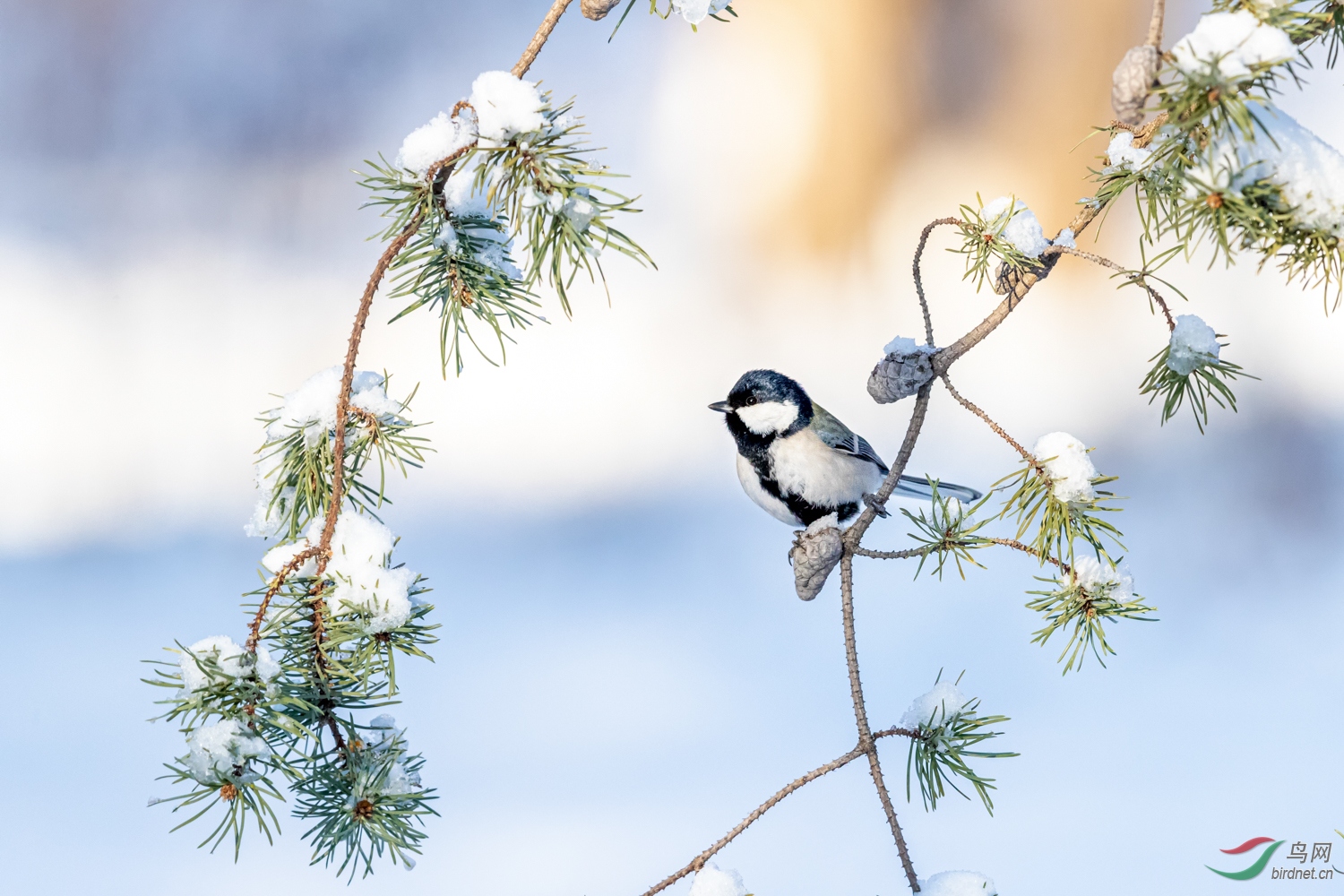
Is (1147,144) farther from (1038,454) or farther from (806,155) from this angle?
(806,155)

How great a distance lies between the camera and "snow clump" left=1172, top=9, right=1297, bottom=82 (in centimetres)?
38

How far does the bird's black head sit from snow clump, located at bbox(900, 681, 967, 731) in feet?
1.33

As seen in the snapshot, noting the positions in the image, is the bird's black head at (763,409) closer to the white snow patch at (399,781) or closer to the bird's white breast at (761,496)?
the bird's white breast at (761,496)

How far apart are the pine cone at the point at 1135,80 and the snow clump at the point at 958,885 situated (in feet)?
1.10

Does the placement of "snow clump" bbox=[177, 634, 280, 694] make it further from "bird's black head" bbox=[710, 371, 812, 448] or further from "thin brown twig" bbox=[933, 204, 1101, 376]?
"bird's black head" bbox=[710, 371, 812, 448]

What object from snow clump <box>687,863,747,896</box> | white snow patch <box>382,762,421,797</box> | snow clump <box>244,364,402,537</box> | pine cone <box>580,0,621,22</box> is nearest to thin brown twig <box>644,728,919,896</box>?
snow clump <box>687,863,747,896</box>

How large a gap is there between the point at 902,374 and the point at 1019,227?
0.09 meters

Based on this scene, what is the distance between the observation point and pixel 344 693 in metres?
0.46

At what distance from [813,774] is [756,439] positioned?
474 mm

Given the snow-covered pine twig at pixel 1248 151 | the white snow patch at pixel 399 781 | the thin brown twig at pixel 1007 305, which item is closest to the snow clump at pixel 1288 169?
the snow-covered pine twig at pixel 1248 151

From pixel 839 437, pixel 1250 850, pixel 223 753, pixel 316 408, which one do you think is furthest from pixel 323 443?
pixel 1250 850

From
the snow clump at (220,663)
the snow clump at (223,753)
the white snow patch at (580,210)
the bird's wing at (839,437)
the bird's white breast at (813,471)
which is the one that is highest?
the bird's wing at (839,437)

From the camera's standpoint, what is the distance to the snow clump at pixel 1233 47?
Result: 14.9 inches

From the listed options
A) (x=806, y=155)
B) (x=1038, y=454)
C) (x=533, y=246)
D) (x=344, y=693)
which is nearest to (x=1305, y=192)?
(x=1038, y=454)
